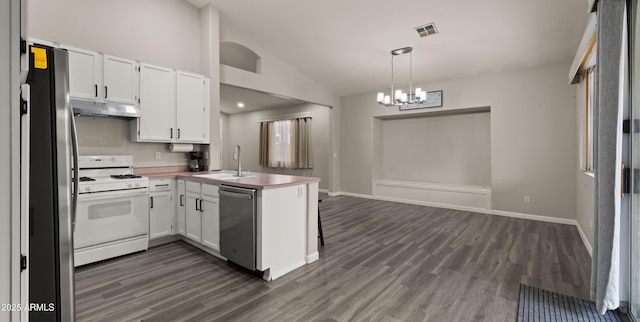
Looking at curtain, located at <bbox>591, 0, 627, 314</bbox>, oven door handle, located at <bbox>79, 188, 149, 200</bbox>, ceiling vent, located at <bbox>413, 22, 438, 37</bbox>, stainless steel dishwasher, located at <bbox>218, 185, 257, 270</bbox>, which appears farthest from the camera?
ceiling vent, located at <bbox>413, 22, 438, 37</bbox>

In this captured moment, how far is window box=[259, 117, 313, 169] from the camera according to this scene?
7.86 meters

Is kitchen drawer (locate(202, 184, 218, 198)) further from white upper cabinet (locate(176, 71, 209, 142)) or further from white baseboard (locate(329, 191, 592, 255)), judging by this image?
white baseboard (locate(329, 191, 592, 255))

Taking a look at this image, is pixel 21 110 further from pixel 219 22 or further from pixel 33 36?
pixel 219 22

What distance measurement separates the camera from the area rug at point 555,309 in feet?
6.60

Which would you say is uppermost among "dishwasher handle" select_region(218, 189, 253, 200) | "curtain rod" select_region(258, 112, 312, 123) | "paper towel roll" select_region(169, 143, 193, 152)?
"curtain rod" select_region(258, 112, 312, 123)

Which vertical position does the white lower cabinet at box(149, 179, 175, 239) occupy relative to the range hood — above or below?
below

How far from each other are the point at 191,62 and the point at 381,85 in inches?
154

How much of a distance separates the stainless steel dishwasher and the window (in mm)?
5039

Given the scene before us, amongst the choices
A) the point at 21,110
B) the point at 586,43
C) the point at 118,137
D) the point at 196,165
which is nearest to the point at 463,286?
the point at 586,43

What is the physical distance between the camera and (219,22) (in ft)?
15.3

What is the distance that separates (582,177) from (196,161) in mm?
5565

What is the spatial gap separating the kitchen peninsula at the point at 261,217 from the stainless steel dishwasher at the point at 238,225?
0.14 ft

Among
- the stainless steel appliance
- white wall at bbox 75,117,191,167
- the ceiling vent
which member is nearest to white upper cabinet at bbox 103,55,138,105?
white wall at bbox 75,117,191,167

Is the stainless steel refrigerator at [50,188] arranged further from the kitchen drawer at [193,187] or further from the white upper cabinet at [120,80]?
the white upper cabinet at [120,80]
